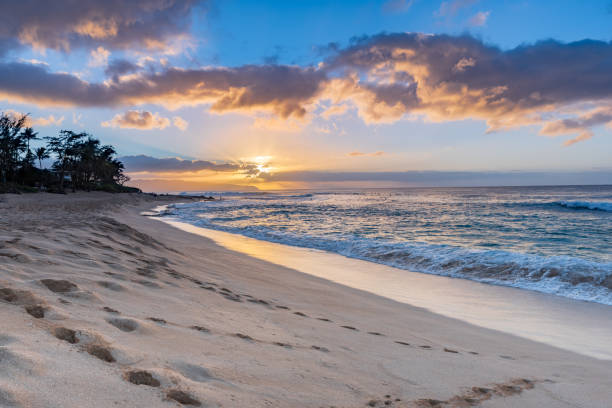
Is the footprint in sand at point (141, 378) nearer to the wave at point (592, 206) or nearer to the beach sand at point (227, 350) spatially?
the beach sand at point (227, 350)

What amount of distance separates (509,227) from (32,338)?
20.5 m

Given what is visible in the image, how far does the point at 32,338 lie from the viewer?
6.58ft

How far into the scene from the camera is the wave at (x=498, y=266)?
7.16 meters

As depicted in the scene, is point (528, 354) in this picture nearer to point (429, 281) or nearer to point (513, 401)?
point (513, 401)

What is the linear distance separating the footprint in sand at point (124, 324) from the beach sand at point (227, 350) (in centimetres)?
1

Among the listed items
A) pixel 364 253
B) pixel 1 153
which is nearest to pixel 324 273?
pixel 364 253

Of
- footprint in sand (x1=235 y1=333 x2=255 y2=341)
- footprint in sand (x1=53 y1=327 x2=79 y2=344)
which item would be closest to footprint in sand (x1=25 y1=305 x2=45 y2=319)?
footprint in sand (x1=53 y1=327 x2=79 y2=344)

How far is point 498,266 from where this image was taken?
8680 mm

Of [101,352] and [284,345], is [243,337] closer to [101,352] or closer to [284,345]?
[284,345]

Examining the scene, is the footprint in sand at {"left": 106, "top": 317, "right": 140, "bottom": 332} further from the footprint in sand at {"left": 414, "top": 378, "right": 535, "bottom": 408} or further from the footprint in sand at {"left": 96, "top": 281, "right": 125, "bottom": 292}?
the footprint in sand at {"left": 414, "top": 378, "right": 535, "bottom": 408}

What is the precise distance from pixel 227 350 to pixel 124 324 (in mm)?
873

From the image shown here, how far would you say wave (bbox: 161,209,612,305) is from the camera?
23.5 ft

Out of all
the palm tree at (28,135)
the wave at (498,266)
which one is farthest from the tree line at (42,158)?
the wave at (498,266)

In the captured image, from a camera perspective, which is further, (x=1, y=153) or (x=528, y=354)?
(x=1, y=153)
